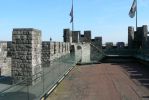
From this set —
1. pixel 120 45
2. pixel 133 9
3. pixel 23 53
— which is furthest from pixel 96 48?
Answer: pixel 23 53

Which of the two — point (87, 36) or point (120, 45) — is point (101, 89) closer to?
point (87, 36)

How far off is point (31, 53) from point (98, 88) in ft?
18.6

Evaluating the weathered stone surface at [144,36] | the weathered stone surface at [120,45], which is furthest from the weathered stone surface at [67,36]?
the weathered stone surface at [120,45]

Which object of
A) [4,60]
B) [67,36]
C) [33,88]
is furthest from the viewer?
[67,36]

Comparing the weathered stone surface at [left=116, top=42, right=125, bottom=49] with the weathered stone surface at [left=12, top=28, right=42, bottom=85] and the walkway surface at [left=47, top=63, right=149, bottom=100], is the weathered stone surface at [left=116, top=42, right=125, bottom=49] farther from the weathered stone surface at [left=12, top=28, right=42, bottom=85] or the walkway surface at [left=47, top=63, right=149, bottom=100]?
the weathered stone surface at [left=12, top=28, right=42, bottom=85]

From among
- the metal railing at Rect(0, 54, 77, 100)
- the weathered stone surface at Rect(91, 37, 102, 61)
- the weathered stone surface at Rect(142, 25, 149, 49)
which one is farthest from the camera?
the weathered stone surface at Rect(142, 25, 149, 49)

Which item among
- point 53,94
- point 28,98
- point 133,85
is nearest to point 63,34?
point 133,85

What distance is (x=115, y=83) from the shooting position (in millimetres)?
21406

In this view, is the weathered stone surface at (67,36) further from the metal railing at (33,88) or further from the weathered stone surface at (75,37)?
Answer: the metal railing at (33,88)

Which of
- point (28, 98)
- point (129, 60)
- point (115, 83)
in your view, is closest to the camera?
Answer: point (28, 98)

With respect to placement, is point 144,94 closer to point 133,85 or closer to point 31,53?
point 133,85

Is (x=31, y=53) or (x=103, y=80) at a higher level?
(x=31, y=53)

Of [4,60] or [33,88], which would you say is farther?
[4,60]

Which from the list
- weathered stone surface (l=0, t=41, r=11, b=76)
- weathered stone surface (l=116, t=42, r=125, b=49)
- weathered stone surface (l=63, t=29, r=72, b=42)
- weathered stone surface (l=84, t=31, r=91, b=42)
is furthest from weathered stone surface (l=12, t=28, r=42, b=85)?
weathered stone surface (l=116, t=42, r=125, b=49)
